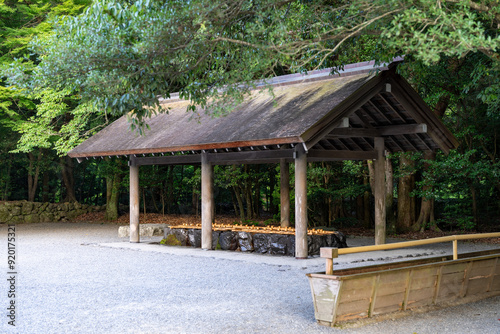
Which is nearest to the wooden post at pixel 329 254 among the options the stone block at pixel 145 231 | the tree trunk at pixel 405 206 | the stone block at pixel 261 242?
the stone block at pixel 261 242

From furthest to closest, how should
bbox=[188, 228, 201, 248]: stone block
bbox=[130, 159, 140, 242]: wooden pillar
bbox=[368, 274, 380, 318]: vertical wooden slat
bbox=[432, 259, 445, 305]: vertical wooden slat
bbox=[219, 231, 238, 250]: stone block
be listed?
1. bbox=[130, 159, 140, 242]: wooden pillar
2. bbox=[188, 228, 201, 248]: stone block
3. bbox=[219, 231, 238, 250]: stone block
4. bbox=[432, 259, 445, 305]: vertical wooden slat
5. bbox=[368, 274, 380, 318]: vertical wooden slat

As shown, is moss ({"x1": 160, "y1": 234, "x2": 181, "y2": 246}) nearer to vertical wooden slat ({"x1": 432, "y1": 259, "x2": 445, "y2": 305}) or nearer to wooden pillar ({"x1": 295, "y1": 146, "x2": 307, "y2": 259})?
wooden pillar ({"x1": 295, "y1": 146, "x2": 307, "y2": 259})

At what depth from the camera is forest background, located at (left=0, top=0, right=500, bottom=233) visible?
22.5 ft

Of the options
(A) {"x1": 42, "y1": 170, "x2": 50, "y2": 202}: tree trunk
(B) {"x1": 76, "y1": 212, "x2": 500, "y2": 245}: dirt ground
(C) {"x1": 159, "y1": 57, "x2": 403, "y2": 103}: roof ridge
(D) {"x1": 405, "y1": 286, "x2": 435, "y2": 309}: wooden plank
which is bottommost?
(B) {"x1": 76, "y1": 212, "x2": 500, "y2": 245}: dirt ground

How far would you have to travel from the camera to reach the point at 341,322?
5.72 metres

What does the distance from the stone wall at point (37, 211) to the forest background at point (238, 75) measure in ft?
4.78

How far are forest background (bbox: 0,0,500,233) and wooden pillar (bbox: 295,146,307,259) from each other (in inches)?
75.6

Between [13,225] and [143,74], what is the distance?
15070mm

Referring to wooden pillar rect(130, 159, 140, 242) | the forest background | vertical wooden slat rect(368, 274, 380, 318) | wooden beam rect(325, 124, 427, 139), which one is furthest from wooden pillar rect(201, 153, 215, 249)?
vertical wooden slat rect(368, 274, 380, 318)

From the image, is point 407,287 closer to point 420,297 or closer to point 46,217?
point 420,297

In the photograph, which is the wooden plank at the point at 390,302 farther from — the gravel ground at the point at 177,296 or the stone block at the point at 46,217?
A: the stone block at the point at 46,217

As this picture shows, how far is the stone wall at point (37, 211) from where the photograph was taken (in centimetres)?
2089

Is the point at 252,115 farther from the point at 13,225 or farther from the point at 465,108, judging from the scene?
the point at 13,225

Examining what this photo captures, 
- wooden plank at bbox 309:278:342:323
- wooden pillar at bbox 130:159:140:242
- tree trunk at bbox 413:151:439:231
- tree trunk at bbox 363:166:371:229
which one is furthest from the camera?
tree trunk at bbox 363:166:371:229
